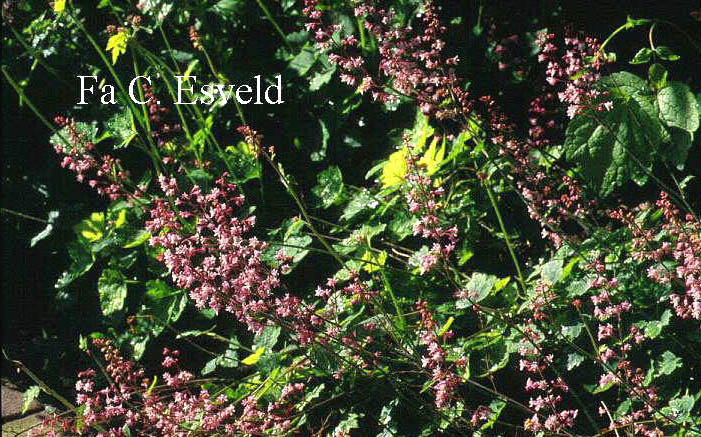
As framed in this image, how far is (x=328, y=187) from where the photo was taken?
286 centimetres

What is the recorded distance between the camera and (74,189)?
137 inches

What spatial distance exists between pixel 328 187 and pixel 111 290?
91cm

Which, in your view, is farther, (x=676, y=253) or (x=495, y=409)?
(x=495, y=409)

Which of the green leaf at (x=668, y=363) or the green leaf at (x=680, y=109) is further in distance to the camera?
the green leaf at (x=680, y=109)

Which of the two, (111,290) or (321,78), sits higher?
(321,78)

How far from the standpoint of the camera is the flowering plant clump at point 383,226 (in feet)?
6.84

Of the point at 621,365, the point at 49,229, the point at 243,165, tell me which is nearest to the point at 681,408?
the point at 621,365

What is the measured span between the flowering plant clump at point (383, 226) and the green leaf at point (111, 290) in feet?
0.04

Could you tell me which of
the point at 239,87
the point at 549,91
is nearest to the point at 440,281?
the point at 549,91

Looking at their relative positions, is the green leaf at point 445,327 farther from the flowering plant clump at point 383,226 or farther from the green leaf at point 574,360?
the green leaf at point 574,360

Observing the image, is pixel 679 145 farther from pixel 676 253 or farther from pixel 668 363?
pixel 668 363

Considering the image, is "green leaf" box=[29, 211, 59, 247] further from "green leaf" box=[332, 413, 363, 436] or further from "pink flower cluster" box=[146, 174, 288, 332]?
"green leaf" box=[332, 413, 363, 436]

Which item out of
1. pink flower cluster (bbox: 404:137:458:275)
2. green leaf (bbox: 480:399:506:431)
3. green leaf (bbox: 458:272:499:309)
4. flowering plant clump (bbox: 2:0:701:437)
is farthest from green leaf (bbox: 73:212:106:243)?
green leaf (bbox: 480:399:506:431)

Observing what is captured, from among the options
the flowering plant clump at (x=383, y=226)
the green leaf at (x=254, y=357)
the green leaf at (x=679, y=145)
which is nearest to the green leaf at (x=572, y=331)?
the flowering plant clump at (x=383, y=226)
